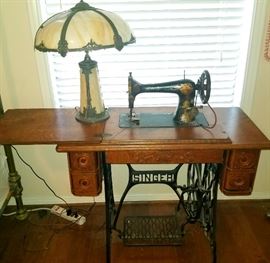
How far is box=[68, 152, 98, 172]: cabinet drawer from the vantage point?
1.32m

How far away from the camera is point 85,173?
1.37 metres

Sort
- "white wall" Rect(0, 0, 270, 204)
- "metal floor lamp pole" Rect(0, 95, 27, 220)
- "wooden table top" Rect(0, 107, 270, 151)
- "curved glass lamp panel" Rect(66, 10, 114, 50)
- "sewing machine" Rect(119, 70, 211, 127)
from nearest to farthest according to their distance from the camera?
1. "curved glass lamp panel" Rect(66, 10, 114, 50)
2. "wooden table top" Rect(0, 107, 270, 151)
3. "sewing machine" Rect(119, 70, 211, 127)
4. "white wall" Rect(0, 0, 270, 204)
5. "metal floor lamp pole" Rect(0, 95, 27, 220)

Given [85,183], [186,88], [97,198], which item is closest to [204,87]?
[186,88]

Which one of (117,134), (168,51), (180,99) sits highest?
(168,51)

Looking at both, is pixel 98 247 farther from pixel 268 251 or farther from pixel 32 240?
pixel 268 251

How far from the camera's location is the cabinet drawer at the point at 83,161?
4.33ft

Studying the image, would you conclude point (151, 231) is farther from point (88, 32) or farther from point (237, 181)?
point (88, 32)

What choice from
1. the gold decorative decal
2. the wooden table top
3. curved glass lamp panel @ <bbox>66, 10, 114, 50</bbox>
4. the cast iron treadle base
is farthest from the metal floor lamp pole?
the gold decorative decal

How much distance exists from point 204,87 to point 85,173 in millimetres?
648

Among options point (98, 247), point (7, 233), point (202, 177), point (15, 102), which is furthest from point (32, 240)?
point (202, 177)

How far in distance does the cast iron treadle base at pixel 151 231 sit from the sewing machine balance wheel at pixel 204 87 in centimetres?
85

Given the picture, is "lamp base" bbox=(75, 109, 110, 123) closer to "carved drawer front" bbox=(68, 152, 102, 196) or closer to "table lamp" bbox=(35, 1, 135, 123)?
"carved drawer front" bbox=(68, 152, 102, 196)

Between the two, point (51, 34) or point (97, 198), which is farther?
point (97, 198)

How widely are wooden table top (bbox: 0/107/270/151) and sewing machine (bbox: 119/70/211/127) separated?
0.05m
